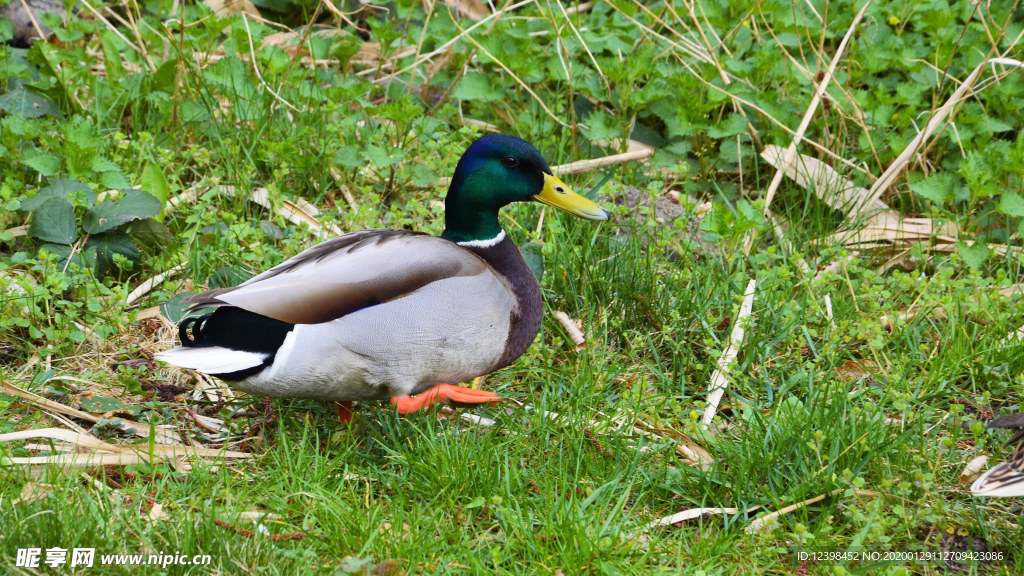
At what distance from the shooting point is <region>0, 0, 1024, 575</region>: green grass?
2664 millimetres

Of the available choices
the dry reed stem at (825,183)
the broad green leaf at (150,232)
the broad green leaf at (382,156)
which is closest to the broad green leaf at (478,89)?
the broad green leaf at (382,156)

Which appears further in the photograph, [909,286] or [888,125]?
[888,125]

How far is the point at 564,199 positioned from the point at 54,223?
1.91 meters

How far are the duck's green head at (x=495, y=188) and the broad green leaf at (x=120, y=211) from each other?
47.6 inches

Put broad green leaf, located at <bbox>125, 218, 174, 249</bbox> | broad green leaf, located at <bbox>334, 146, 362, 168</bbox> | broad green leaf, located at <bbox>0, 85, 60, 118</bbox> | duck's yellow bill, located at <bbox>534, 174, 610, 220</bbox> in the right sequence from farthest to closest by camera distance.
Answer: broad green leaf, located at <bbox>0, 85, 60, 118</bbox> → broad green leaf, located at <bbox>334, 146, 362, 168</bbox> → broad green leaf, located at <bbox>125, 218, 174, 249</bbox> → duck's yellow bill, located at <bbox>534, 174, 610, 220</bbox>

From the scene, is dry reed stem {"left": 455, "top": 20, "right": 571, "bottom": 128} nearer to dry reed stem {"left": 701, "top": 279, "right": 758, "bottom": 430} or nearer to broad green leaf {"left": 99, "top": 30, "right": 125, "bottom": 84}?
dry reed stem {"left": 701, "top": 279, "right": 758, "bottom": 430}

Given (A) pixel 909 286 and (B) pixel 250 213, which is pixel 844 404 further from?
(B) pixel 250 213

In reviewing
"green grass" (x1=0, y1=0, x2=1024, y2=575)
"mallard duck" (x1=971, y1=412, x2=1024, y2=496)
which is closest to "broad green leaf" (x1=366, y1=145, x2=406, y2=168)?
"green grass" (x1=0, y1=0, x2=1024, y2=575)

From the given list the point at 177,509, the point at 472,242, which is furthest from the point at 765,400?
the point at 177,509

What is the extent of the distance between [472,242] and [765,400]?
112cm

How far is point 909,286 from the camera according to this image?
3.71 m

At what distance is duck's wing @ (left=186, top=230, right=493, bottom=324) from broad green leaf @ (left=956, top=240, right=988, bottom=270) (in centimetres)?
202

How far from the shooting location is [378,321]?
2.91 m

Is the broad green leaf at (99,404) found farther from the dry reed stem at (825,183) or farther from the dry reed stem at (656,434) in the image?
the dry reed stem at (825,183)
